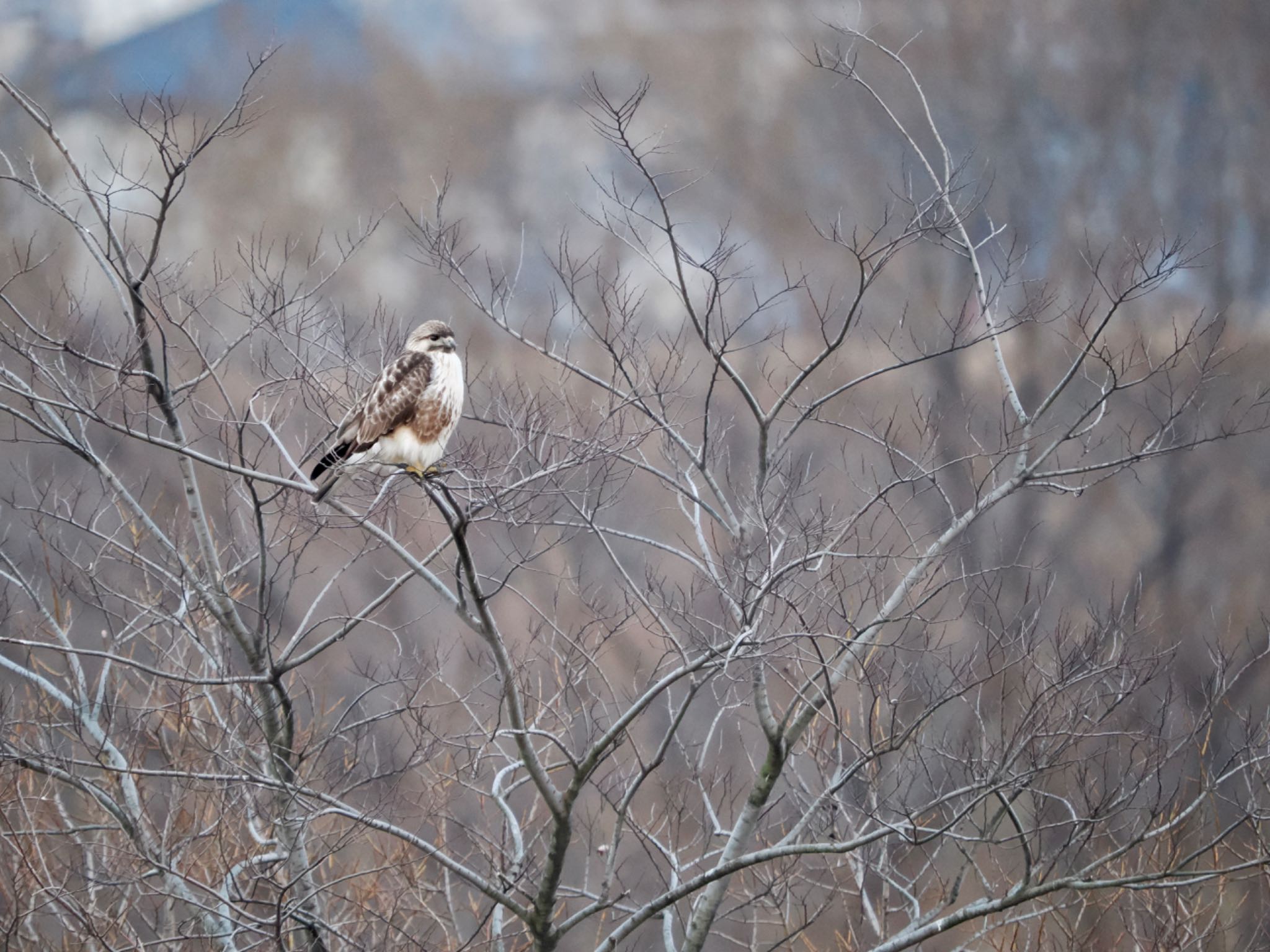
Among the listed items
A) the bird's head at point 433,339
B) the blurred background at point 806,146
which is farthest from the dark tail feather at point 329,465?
the blurred background at point 806,146

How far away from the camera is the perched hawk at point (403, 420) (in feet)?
15.6

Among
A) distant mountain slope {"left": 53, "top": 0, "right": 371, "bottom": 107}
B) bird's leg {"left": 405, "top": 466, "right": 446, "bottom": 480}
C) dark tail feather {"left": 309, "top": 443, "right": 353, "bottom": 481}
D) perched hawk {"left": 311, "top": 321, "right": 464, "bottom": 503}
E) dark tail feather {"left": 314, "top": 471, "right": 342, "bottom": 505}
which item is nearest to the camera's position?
bird's leg {"left": 405, "top": 466, "right": 446, "bottom": 480}

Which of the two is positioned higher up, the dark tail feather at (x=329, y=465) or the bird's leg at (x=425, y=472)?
the dark tail feather at (x=329, y=465)

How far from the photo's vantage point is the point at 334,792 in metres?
5.56

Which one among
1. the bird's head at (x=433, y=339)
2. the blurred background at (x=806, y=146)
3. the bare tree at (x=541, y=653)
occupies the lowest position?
the bare tree at (x=541, y=653)

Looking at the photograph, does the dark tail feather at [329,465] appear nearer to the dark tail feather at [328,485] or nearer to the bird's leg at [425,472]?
the dark tail feather at [328,485]

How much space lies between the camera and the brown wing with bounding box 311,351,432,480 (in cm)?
476

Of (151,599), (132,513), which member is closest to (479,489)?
(132,513)

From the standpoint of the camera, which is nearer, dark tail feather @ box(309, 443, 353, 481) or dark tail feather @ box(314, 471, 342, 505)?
dark tail feather @ box(314, 471, 342, 505)

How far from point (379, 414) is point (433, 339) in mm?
643

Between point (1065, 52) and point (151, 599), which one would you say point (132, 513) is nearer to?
point (151, 599)

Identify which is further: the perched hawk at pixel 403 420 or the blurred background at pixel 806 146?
the blurred background at pixel 806 146

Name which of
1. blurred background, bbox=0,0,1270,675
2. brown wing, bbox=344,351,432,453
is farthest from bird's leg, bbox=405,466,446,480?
blurred background, bbox=0,0,1270,675

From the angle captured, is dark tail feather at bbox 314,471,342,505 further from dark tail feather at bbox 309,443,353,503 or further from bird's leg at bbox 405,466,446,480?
bird's leg at bbox 405,466,446,480
